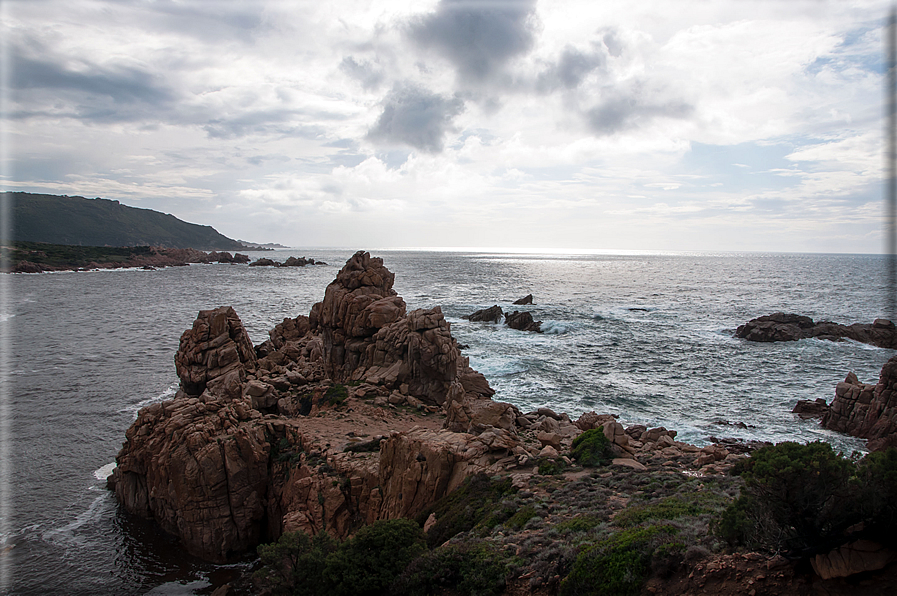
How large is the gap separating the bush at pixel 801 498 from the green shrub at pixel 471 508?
6481 mm

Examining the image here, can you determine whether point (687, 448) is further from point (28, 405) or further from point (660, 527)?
point (28, 405)

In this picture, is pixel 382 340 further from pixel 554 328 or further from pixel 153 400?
pixel 554 328

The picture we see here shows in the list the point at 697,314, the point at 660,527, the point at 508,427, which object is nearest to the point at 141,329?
the point at 508,427

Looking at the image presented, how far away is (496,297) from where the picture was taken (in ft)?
284

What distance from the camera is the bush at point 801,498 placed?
644 cm

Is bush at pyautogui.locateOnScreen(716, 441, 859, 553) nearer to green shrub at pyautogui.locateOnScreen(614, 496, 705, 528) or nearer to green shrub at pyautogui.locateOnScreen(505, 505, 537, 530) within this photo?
green shrub at pyautogui.locateOnScreen(614, 496, 705, 528)

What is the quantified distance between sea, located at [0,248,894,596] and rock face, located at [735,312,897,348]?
1699mm

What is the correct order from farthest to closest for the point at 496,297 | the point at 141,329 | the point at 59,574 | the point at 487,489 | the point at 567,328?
the point at 496,297 < the point at 567,328 < the point at 141,329 < the point at 59,574 < the point at 487,489

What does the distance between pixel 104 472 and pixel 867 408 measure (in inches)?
1519

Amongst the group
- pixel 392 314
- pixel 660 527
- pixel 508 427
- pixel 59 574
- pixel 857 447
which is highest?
pixel 392 314

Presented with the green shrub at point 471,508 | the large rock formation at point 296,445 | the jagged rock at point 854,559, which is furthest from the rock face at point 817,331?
the jagged rock at point 854,559

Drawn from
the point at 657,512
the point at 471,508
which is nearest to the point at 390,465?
the point at 471,508

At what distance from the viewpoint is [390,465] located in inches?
627

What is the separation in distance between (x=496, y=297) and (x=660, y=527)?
255 feet
